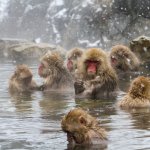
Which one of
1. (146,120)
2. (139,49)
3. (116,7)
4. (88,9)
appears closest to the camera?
(146,120)

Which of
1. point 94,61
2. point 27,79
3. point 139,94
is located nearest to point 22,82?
point 27,79

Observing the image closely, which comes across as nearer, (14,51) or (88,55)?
(88,55)

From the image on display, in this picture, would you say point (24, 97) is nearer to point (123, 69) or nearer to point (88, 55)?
point (88, 55)

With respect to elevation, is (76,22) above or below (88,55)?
above

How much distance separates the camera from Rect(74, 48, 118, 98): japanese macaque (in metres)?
8.67

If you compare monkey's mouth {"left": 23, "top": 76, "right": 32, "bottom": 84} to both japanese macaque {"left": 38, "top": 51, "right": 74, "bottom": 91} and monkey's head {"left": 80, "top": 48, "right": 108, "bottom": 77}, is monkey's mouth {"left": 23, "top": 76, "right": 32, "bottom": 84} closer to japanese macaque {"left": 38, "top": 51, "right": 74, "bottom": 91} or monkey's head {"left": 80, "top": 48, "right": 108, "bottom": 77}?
→ japanese macaque {"left": 38, "top": 51, "right": 74, "bottom": 91}

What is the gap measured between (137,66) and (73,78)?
2.27 meters

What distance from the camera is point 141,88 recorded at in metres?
7.13

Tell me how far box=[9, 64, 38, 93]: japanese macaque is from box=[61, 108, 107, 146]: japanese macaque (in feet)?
17.6

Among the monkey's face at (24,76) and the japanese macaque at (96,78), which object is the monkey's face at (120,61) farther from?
the japanese macaque at (96,78)

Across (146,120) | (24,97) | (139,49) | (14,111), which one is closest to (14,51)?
(139,49)

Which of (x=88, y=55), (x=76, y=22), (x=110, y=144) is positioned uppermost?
(x=76, y=22)

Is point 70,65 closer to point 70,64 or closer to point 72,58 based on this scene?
point 70,64

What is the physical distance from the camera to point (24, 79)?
1048cm
